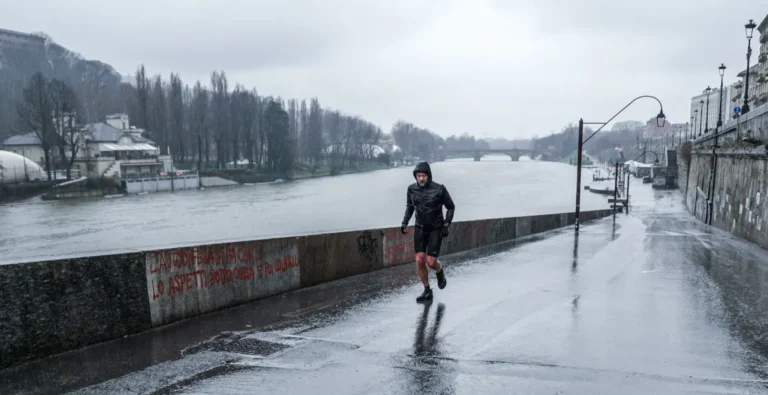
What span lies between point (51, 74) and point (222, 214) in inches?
5176

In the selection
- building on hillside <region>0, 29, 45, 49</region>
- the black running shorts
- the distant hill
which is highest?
building on hillside <region>0, 29, 45, 49</region>

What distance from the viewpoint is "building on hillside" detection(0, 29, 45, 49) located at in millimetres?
168012

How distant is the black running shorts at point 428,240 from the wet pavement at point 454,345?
795mm

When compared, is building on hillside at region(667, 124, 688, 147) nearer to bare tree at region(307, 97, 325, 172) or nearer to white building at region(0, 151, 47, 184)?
bare tree at region(307, 97, 325, 172)

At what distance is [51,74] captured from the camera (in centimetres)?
16088

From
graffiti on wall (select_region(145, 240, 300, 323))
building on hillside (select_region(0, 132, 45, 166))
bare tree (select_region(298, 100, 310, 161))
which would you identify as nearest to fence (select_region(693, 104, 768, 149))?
graffiti on wall (select_region(145, 240, 300, 323))

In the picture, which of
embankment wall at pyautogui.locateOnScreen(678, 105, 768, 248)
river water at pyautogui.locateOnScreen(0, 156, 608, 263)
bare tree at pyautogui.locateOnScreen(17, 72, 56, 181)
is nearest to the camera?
embankment wall at pyautogui.locateOnScreen(678, 105, 768, 248)

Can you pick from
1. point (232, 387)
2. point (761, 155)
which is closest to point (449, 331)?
point (232, 387)

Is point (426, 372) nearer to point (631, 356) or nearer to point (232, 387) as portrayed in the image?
point (232, 387)

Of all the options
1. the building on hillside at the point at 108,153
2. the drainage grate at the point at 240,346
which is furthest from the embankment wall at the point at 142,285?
the building on hillside at the point at 108,153

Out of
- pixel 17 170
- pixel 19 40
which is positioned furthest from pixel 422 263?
pixel 19 40

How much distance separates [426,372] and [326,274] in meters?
4.81

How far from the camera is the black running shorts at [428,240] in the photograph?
8062mm

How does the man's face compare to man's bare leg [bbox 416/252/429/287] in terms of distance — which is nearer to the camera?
the man's face
